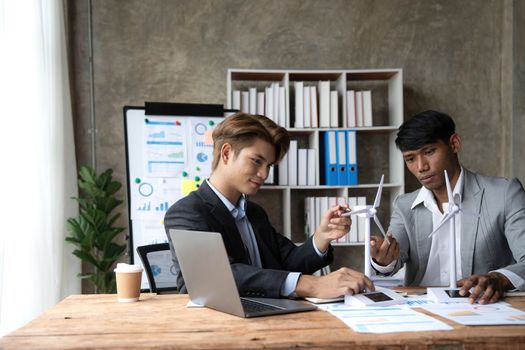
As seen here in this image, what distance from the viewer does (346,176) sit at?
4.64 metres

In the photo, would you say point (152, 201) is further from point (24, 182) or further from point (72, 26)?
point (72, 26)

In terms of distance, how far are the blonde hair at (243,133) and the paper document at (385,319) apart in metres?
0.81

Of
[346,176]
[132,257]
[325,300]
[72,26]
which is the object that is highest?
[72,26]

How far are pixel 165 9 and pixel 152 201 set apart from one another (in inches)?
68.2

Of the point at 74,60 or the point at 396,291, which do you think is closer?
the point at 396,291

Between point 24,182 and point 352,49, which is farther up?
point 352,49

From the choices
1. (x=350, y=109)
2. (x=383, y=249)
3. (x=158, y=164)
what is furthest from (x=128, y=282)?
(x=350, y=109)

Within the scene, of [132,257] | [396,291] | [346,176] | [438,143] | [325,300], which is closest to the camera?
[325,300]

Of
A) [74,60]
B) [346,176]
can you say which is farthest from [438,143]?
[74,60]

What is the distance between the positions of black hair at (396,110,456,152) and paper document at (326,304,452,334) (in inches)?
39.2

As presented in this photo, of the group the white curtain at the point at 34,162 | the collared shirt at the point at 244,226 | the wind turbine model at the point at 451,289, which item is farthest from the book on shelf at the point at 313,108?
the wind turbine model at the point at 451,289

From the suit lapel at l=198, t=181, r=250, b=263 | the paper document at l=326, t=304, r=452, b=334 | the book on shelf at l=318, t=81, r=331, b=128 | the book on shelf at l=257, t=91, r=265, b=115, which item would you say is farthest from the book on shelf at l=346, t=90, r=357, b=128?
the paper document at l=326, t=304, r=452, b=334

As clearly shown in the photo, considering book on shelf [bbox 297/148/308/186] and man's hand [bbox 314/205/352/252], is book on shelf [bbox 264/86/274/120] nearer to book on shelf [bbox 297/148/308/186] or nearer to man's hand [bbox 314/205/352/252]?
book on shelf [bbox 297/148/308/186]

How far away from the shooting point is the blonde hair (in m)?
2.28
